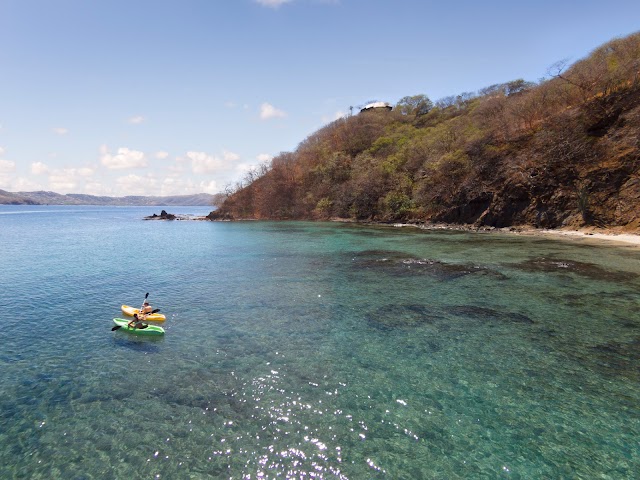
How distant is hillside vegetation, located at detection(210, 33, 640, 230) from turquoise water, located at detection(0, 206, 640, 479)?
29.9 metres

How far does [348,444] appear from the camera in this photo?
9.18 metres

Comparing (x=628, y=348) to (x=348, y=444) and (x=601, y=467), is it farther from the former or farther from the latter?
(x=348, y=444)

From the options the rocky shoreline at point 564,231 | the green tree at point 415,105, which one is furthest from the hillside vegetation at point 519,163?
the green tree at point 415,105

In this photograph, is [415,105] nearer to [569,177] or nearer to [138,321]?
[569,177]

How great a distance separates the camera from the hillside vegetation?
49.3m

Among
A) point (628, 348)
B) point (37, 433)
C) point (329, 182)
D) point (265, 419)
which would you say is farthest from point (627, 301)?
point (329, 182)

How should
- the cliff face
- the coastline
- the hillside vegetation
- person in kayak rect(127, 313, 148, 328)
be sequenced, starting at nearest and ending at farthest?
person in kayak rect(127, 313, 148, 328) → the coastline → the cliff face → the hillside vegetation

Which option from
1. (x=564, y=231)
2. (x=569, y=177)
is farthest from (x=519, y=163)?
(x=564, y=231)

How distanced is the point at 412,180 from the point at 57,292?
71137mm

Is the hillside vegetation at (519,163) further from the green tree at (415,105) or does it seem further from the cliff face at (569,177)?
the green tree at (415,105)

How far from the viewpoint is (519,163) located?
195 ft

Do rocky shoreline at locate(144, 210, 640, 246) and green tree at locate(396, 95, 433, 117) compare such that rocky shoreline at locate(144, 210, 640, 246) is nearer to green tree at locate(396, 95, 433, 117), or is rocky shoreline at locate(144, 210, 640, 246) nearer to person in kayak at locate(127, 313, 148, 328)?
person in kayak at locate(127, 313, 148, 328)

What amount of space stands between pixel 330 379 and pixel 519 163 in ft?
202

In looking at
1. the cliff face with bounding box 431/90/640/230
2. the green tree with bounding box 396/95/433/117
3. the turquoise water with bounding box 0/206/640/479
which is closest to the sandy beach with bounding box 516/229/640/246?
the cliff face with bounding box 431/90/640/230
